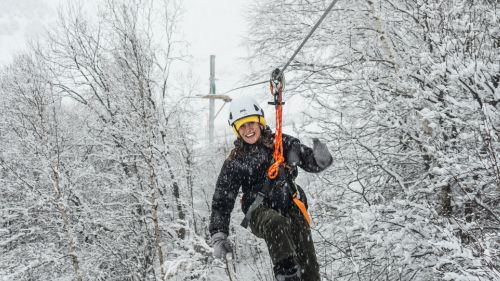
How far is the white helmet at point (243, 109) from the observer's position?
10.0 ft

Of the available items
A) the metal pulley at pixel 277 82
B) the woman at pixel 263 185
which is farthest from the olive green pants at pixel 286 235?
the metal pulley at pixel 277 82

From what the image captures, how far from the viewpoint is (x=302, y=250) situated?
9.34ft

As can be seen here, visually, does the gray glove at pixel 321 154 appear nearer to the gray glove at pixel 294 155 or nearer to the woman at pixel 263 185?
the woman at pixel 263 185

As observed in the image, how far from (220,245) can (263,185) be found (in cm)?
62

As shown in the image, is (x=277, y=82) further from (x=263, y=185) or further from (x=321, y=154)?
(x=263, y=185)

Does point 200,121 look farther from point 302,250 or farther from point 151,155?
point 302,250

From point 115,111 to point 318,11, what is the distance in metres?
9.24

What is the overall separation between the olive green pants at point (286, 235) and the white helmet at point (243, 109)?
768 millimetres

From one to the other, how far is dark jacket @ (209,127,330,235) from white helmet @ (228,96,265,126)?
0.61ft

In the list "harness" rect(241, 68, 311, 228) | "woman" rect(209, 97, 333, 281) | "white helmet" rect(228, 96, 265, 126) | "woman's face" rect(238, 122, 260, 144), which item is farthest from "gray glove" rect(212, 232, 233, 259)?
"white helmet" rect(228, 96, 265, 126)

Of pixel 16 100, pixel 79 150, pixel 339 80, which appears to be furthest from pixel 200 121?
pixel 339 80

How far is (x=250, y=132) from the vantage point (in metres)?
3.10

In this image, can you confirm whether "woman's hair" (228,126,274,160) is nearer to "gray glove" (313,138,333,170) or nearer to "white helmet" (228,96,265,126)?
"white helmet" (228,96,265,126)

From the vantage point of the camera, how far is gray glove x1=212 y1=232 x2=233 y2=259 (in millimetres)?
2973
